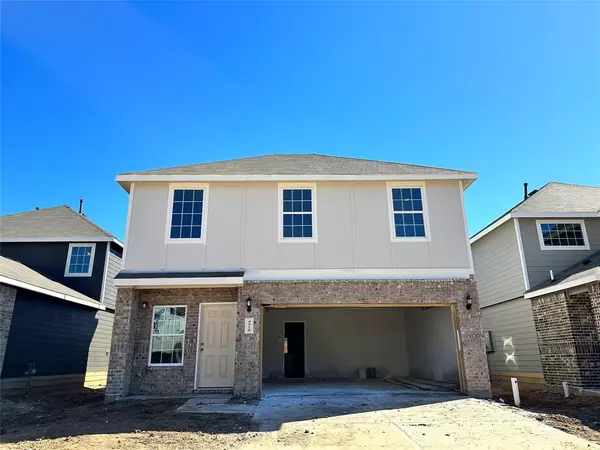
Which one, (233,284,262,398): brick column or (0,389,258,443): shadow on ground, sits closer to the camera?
(0,389,258,443): shadow on ground

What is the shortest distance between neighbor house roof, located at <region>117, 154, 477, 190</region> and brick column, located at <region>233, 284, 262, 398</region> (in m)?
3.22

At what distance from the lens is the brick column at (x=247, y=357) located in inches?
349

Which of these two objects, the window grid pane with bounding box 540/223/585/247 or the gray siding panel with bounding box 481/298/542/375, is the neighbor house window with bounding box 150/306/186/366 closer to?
the gray siding panel with bounding box 481/298/542/375

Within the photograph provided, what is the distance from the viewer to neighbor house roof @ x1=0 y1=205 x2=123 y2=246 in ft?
45.9

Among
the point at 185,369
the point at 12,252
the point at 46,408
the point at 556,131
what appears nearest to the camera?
the point at 46,408

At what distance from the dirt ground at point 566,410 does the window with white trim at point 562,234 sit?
4373 mm

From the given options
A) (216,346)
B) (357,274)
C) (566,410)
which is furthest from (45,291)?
(566,410)

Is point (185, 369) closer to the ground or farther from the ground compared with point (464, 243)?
closer to the ground

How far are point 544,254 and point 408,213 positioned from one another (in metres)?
4.89

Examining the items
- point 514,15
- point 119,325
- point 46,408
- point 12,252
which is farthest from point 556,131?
point 12,252

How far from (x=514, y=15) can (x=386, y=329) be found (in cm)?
1111

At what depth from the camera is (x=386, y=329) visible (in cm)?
1556

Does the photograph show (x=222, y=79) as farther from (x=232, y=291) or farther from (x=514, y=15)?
(x=514, y=15)

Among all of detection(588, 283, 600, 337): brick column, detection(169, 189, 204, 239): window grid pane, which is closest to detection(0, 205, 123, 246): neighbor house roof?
detection(169, 189, 204, 239): window grid pane
